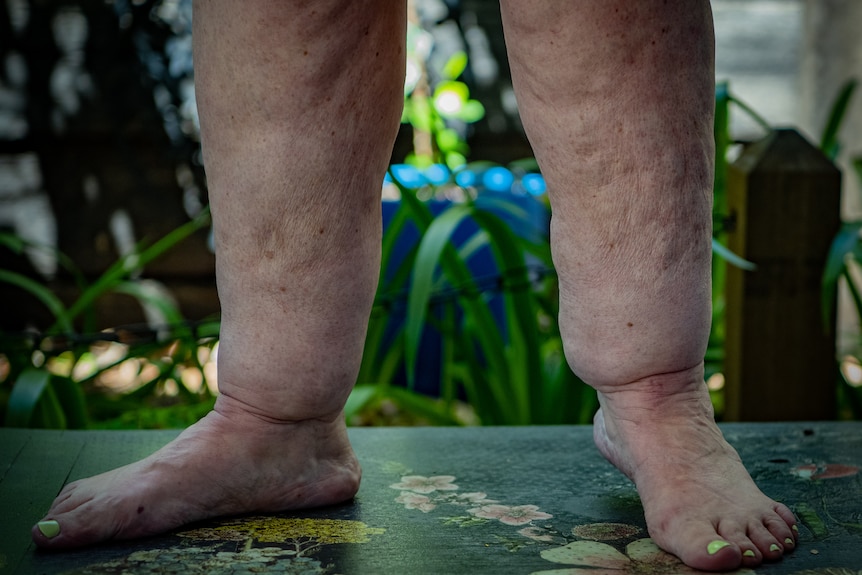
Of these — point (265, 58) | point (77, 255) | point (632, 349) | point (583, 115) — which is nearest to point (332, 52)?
point (265, 58)

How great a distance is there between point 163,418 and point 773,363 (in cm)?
112

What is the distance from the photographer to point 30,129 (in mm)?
2918

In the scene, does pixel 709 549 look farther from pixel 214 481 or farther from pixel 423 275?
pixel 423 275

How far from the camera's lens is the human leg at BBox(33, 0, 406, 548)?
862mm

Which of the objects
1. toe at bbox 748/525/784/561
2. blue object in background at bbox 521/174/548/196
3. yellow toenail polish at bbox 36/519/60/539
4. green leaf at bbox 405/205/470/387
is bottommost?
toe at bbox 748/525/784/561

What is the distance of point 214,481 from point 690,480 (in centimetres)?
46

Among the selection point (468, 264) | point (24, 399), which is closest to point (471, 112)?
point (468, 264)

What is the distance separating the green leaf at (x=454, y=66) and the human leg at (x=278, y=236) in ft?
6.29

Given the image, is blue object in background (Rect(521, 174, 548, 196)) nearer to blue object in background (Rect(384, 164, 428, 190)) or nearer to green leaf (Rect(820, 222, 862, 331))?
blue object in background (Rect(384, 164, 428, 190))

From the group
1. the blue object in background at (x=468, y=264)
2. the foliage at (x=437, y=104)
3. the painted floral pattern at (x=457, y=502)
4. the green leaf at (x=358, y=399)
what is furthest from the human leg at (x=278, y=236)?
the foliage at (x=437, y=104)

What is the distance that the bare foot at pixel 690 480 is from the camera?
2.54ft

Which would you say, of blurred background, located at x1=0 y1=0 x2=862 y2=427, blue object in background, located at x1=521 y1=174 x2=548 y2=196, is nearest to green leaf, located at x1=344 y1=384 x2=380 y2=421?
blue object in background, located at x1=521 y1=174 x2=548 y2=196

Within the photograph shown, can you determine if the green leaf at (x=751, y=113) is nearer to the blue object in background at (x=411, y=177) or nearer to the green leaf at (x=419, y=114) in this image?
the blue object in background at (x=411, y=177)

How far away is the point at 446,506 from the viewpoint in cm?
95
